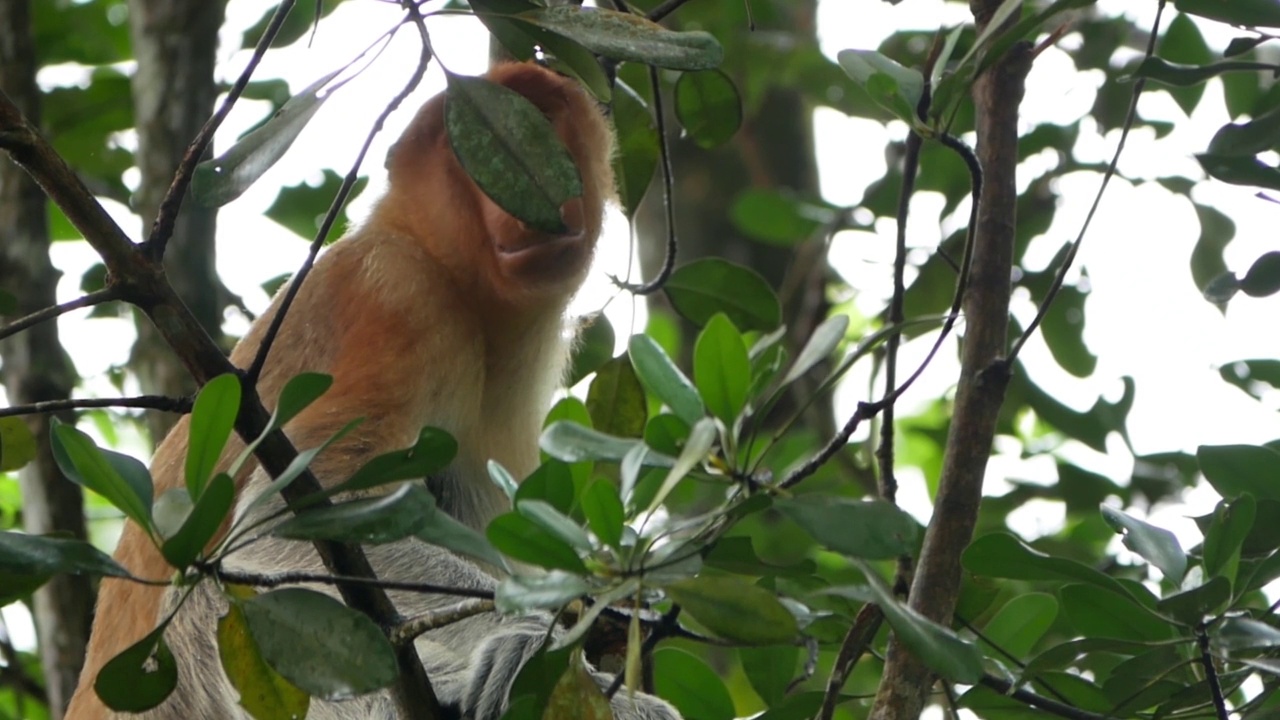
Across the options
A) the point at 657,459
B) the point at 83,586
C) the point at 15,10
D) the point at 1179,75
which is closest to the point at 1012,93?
the point at 1179,75

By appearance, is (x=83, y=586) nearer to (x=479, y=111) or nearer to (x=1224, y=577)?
(x=479, y=111)

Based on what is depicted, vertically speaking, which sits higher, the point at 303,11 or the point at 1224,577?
the point at 303,11

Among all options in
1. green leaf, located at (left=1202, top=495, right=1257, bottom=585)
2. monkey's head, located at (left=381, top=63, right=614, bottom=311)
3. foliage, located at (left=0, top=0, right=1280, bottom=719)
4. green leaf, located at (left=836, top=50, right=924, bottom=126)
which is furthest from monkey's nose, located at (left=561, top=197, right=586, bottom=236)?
green leaf, located at (left=1202, top=495, right=1257, bottom=585)

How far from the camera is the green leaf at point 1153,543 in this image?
6.30 feet

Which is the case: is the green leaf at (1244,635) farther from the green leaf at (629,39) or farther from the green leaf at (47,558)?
the green leaf at (47,558)

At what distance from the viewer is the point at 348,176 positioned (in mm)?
1710

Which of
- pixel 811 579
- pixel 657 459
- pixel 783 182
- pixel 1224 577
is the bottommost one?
pixel 1224 577

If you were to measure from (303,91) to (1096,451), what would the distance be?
119 inches

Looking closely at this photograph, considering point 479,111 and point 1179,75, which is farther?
point 1179,75

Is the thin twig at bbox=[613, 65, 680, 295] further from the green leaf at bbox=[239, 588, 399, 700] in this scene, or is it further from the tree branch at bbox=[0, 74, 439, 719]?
the green leaf at bbox=[239, 588, 399, 700]

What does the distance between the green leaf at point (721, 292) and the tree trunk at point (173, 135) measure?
63.4 inches

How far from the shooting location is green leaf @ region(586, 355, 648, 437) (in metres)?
2.91

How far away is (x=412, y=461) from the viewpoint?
166 centimetres

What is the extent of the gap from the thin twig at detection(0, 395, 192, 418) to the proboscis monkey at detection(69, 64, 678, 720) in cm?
103
